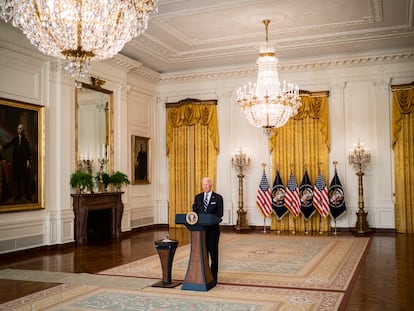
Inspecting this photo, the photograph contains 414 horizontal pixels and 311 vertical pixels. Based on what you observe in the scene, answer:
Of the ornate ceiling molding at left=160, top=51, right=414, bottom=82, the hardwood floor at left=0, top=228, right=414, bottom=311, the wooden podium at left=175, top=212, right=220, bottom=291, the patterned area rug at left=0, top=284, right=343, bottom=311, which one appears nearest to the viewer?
the patterned area rug at left=0, top=284, right=343, bottom=311

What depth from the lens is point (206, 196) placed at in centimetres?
705

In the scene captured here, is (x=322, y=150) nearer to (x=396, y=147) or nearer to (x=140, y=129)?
(x=396, y=147)

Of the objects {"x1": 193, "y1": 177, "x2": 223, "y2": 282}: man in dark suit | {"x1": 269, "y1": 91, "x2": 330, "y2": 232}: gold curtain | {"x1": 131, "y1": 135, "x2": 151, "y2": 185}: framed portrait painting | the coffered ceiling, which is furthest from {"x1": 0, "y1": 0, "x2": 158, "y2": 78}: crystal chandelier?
{"x1": 269, "y1": 91, "x2": 330, "y2": 232}: gold curtain

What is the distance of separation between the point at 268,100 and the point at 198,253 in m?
4.67

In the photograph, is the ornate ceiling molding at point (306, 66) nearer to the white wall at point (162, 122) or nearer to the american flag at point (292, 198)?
the white wall at point (162, 122)

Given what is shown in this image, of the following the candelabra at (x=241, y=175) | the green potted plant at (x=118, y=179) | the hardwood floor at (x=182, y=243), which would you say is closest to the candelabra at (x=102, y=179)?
the green potted plant at (x=118, y=179)

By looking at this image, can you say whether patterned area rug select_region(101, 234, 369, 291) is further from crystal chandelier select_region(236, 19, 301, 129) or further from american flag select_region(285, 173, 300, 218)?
crystal chandelier select_region(236, 19, 301, 129)

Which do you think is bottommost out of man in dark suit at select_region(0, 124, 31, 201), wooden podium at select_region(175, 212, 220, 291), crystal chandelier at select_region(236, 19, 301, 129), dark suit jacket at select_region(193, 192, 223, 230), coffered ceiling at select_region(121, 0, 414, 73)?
wooden podium at select_region(175, 212, 220, 291)

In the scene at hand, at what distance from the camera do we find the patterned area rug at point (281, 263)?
710 cm

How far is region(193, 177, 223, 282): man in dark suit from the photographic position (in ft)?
22.6

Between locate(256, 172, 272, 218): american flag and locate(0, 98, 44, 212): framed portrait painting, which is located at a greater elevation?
locate(0, 98, 44, 212): framed portrait painting

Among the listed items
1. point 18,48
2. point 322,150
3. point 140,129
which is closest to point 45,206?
point 18,48

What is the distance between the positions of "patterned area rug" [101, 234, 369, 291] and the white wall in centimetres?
271

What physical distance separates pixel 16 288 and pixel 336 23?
28.1 feet
